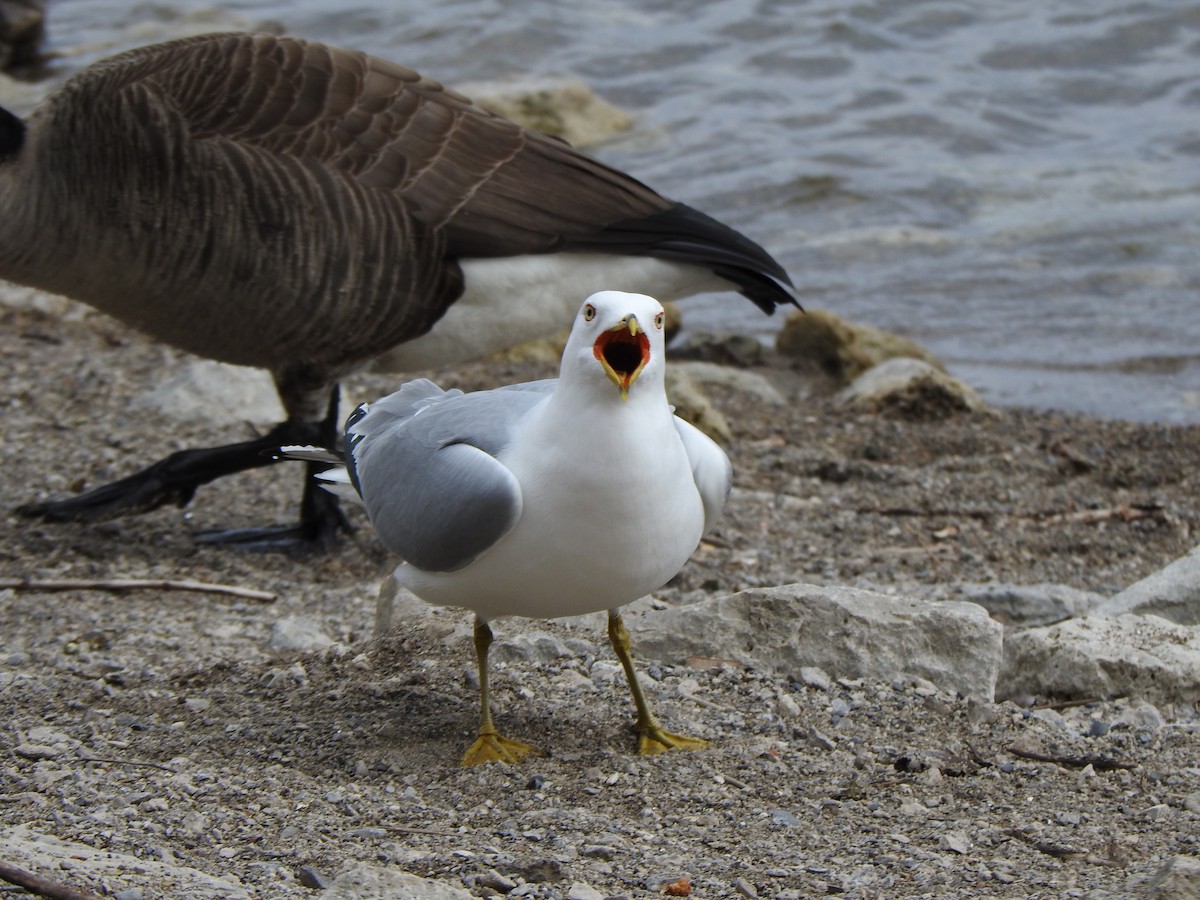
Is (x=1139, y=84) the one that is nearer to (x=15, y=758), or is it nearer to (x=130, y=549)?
(x=130, y=549)

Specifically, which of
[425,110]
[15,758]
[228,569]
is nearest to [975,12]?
[425,110]

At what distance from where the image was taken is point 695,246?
245 inches

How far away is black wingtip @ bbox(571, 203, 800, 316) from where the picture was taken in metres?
6.17

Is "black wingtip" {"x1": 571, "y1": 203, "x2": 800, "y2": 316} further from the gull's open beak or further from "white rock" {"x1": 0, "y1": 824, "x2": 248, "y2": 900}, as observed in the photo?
"white rock" {"x1": 0, "y1": 824, "x2": 248, "y2": 900}

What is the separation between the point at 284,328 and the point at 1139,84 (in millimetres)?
10230


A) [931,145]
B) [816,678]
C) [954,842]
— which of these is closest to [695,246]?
[816,678]

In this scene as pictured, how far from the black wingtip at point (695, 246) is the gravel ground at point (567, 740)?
36.3 inches

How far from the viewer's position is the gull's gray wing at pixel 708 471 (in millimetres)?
3693

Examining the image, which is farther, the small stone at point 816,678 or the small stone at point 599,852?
the small stone at point 816,678

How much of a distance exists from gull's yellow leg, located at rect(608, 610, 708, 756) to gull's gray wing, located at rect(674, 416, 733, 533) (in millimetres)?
339

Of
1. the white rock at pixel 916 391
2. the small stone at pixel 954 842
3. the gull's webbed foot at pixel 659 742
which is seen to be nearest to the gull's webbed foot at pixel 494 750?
the gull's webbed foot at pixel 659 742

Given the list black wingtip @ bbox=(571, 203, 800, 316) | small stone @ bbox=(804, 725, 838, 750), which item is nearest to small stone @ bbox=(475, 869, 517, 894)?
small stone @ bbox=(804, 725, 838, 750)

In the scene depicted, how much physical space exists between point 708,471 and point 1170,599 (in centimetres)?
185

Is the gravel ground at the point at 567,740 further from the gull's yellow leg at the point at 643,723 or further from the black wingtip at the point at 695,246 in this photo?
the black wingtip at the point at 695,246
